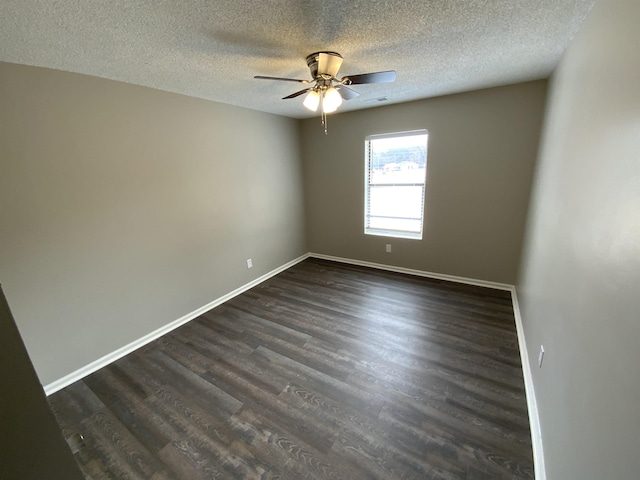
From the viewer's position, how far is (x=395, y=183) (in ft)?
12.5

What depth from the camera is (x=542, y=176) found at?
2.27 m

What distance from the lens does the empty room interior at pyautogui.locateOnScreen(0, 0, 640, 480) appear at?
1.03m

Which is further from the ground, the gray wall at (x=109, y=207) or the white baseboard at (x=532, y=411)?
the gray wall at (x=109, y=207)

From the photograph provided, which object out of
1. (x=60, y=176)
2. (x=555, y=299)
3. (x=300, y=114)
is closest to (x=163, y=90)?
(x=60, y=176)

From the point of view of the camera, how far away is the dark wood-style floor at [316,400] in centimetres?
147

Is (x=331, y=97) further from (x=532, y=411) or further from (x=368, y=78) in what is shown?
(x=532, y=411)

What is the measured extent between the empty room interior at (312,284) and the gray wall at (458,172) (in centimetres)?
3

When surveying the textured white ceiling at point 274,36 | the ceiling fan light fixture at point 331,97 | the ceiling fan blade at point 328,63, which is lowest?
the ceiling fan light fixture at point 331,97

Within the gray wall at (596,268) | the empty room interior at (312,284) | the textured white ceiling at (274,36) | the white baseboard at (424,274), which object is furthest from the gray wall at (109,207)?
the gray wall at (596,268)

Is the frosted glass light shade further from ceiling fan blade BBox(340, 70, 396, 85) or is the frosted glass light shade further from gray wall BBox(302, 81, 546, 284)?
gray wall BBox(302, 81, 546, 284)

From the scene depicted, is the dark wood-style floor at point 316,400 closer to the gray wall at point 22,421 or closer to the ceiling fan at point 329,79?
the gray wall at point 22,421

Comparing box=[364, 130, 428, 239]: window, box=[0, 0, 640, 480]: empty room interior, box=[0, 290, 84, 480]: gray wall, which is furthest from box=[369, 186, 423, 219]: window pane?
box=[0, 290, 84, 480]: gray wall

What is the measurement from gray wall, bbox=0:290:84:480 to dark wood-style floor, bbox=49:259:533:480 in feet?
3.73

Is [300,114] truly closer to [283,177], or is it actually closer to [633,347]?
[283,177]
